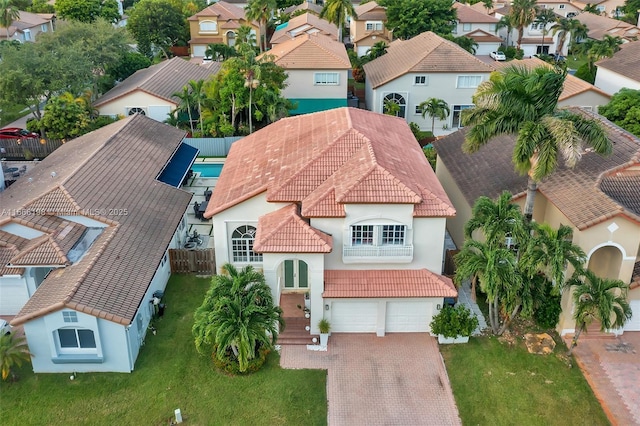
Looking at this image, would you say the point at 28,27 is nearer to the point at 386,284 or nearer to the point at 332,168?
the point at 332,168

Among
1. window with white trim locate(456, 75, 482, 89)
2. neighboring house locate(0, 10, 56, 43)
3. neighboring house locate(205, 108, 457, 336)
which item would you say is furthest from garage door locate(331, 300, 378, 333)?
neighboring house locate(0, 10, 56, 43)

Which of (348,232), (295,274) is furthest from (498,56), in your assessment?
(348,232)

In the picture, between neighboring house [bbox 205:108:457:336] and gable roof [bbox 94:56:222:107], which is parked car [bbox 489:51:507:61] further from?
neighboring house [bbox 205:108:457:336]

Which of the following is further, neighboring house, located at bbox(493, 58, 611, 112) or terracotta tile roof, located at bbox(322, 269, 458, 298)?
neighboring house, located at bbox(493, 58, 611, 112)

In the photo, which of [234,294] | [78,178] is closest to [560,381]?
[234,294]

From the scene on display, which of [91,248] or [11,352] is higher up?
[91,248]

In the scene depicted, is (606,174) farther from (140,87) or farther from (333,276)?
(140,87)

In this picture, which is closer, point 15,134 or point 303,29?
point 15,134
